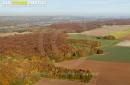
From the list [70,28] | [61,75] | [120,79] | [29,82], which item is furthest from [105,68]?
[70,28]

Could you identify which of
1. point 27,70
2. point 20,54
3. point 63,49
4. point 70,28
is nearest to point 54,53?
point 63,49

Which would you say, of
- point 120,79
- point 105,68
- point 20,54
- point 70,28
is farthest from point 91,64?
point 70,28

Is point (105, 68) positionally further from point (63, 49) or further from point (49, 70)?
point (63, 49)

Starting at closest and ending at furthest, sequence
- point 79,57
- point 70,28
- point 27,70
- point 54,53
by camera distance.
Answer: point 27,70 → point 54,53 → point 79,57 → point 70,28

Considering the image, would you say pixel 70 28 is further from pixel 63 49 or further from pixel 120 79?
pixel 120 79

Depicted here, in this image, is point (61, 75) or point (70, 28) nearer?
point (61, 75)

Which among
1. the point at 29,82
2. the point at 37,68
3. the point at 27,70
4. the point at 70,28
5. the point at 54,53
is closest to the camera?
the point at 29,82

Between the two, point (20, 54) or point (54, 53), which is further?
point (54, 53)

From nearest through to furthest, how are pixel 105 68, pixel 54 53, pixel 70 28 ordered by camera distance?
pixel 105 68
pixel 54 53
pixel 70 28

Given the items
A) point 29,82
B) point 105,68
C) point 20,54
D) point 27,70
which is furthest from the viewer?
point 20,54
